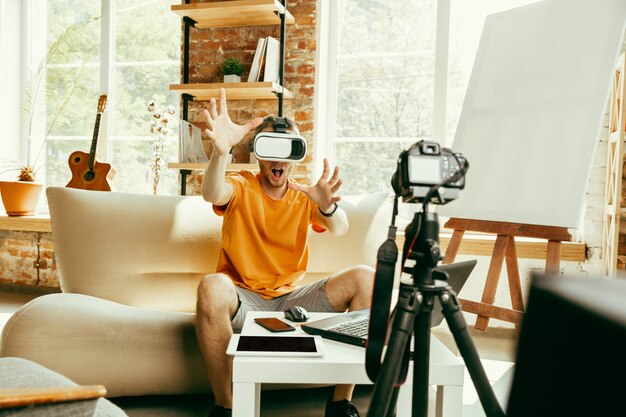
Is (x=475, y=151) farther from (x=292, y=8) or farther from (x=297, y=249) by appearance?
(x=292, y=8)

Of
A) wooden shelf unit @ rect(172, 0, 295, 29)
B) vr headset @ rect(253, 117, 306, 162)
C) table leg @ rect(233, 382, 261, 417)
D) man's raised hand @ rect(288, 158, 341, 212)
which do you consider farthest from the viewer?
wooden shelf unit @ rect(172, 0, 295, 29)

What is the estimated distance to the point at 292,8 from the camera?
3230mm

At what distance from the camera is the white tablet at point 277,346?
1050 millimetres

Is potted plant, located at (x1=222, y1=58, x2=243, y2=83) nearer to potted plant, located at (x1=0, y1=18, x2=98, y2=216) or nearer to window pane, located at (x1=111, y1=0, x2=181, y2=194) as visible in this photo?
window pane, located at (x1=111, y1=0, x2=181, y2=194)

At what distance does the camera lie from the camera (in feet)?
2.94

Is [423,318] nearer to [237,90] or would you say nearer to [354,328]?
[354,328]

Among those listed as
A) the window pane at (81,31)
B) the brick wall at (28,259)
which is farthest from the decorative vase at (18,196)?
the window pane at (81,31)

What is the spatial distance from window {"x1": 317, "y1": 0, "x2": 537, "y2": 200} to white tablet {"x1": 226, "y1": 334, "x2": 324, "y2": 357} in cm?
218

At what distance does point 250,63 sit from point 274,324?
2418 mm

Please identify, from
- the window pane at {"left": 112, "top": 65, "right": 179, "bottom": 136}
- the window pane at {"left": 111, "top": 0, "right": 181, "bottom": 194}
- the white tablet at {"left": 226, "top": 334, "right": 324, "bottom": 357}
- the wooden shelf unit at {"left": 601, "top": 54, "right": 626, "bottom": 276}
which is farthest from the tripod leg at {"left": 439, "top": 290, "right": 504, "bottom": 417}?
the window pane at {"left": 112, "top": 65, "right": 179, "bottom": 136}

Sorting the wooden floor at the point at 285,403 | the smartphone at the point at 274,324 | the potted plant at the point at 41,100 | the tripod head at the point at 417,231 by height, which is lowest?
the wooden floor at the point at 285,403

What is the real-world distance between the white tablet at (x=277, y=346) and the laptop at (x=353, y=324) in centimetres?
5

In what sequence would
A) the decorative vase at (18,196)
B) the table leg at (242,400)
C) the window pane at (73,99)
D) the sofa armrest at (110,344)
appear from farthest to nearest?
1. the window pane at (73,99)
2. the decorative vase at (18,196)
3. the sofa armrest at (110,344)
4. the table leg at (242,400)

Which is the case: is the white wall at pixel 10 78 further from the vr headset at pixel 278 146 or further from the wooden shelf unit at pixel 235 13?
the vr headset at pixel 278 146
